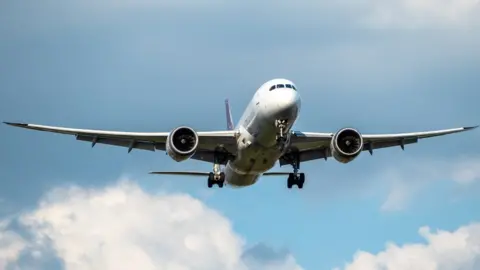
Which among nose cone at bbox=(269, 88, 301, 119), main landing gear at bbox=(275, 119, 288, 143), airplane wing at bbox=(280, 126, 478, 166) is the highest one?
nose cone at bbox=(269, 88, 301, 119)

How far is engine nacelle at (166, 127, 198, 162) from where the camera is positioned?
62503 mm

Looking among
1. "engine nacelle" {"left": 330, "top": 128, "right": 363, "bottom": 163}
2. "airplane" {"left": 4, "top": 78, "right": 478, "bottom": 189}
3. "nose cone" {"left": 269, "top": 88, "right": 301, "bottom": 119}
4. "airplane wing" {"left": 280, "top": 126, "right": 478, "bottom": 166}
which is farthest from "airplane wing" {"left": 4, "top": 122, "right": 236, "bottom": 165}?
"engine nacelle" {"left": 330, "top": 128, "right": 363, "bottom": 163}

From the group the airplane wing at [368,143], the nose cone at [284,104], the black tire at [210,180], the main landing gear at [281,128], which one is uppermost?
the nose cone at [284,104]

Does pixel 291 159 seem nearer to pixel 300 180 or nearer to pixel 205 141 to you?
pixel 300 180

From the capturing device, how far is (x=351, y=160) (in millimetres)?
63781

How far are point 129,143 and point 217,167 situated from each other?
17.4 feet

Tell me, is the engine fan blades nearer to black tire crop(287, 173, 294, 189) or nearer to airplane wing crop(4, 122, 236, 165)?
black tire crop(287, 173, 294, 189)

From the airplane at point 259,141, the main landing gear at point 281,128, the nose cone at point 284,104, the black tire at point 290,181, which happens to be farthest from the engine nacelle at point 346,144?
the black tire at point 290,181

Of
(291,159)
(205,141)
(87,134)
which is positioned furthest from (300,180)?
(87,134)

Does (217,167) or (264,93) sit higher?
(264,93)

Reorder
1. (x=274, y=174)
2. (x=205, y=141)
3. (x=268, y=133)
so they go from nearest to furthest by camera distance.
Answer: (x=268, y=133), (x=205, y=141), (x=274, y=174)

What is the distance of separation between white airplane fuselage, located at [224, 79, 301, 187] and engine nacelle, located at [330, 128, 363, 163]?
3.01m

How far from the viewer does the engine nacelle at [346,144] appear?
63719mm

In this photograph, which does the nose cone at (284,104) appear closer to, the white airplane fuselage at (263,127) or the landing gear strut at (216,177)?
the white airplane fuselage at (263,127)
